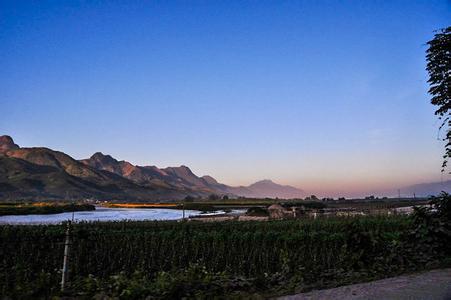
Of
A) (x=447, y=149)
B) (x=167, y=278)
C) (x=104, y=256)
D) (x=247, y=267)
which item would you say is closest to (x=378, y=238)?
(x=447, y=149)

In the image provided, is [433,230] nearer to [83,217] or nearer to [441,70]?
[441,70]

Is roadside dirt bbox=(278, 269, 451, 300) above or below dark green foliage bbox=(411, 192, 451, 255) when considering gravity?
below

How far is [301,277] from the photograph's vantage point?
9102 mm

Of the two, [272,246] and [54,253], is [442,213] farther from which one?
[54,253]

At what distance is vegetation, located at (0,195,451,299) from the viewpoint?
7887mm

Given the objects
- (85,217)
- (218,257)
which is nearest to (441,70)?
(218,257)

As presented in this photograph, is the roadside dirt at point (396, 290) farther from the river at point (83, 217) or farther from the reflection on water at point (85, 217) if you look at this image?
the reflection on water at point (85, 217)

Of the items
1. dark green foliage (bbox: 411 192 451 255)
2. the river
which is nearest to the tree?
dark green foliage (bbox: 411 192 451 255)

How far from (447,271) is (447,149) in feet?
15.0

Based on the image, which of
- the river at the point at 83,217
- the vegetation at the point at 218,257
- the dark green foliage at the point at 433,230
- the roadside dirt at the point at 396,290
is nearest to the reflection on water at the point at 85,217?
the river at the point at 83,217

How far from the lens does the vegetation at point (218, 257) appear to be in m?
7.89

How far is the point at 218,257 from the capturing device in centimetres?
2078

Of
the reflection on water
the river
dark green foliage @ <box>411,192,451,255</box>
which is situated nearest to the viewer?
dark green foliage @ <box>411,192,451,255</box>

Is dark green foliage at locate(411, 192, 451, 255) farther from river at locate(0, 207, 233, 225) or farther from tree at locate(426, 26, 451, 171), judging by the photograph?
river at locate(0, 207, 233, 225)
